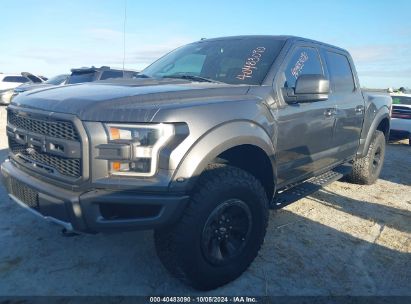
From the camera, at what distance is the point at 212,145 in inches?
101

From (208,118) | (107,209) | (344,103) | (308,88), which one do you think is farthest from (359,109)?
(107,209)

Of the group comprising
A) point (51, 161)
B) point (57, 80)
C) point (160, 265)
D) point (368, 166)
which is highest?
point (51, 161)

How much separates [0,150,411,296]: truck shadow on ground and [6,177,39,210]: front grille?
0.61 meters

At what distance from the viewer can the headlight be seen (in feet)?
7.55

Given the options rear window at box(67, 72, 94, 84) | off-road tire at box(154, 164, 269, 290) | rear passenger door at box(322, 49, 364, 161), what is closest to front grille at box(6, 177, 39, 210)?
off-road tire at box(154, 164, 269, 290)

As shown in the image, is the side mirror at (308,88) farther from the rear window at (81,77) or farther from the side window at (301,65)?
the rear window at (81,77)

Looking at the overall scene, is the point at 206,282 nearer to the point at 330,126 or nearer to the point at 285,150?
the point at 285,150

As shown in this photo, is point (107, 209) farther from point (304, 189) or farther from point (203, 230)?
point (304, 189)

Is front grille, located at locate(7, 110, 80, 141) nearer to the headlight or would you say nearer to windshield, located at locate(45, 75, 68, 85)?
the headlight

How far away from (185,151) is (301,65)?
77.0 inches

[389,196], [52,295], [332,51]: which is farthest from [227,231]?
[389,196]

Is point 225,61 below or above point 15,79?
above

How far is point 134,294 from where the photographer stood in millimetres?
2734

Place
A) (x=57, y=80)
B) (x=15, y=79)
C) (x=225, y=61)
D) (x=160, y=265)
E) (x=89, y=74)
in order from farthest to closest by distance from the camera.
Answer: (x=15, y=79), (x=57, y=80), (x=89, y=74), (x=225, y=61), (x=160, y=265)
